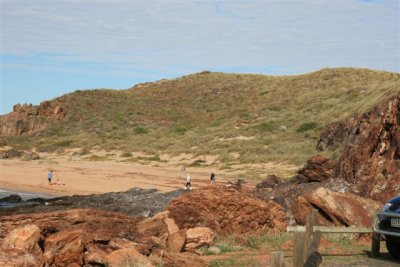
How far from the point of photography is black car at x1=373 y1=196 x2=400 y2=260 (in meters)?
10.7

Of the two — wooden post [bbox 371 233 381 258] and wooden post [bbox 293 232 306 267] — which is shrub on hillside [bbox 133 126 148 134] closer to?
wooden post [bbox 371 233 381 258]

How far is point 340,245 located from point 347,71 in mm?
82203

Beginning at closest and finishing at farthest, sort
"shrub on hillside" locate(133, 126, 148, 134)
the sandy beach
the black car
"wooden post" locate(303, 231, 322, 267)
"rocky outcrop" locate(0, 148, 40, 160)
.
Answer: "wooden post" locate(303, 231, 322, 267), the black car, the sandy beach, "rocky outcrop" locate(0, 148, 40, 160), "shrub on hillside" locate(133, 126, 148, 134)

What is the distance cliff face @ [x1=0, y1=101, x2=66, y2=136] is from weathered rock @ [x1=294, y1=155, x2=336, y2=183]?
60.0m

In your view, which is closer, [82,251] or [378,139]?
[82,251]

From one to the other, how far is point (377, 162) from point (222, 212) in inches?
269

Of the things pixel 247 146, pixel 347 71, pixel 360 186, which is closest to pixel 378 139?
pixel 360 186

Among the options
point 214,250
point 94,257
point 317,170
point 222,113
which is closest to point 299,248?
point 94,257

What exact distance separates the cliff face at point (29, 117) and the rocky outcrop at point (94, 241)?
68.9m

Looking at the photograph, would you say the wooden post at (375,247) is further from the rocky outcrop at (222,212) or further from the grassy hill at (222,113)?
the grassy hill at (222,113)

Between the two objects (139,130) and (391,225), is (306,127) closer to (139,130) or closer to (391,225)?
(139,130)

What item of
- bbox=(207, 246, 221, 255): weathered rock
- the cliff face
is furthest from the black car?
the cliff face

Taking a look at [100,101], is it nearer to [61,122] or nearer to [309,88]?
[61,122]

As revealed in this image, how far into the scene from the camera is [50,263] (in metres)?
9.61
